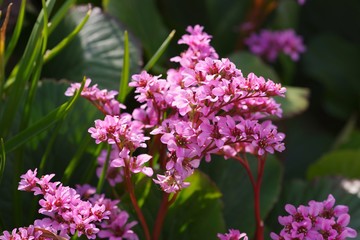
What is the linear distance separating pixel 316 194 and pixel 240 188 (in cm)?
13

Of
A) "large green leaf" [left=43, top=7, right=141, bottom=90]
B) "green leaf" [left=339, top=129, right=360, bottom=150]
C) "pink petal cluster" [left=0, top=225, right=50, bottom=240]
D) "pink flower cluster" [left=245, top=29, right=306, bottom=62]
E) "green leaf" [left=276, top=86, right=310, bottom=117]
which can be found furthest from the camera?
"green leaf" [left=339, top=129, right=360, bottom=150]

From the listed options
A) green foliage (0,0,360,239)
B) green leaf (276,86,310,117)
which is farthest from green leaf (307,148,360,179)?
green leaf (276,86,310,117)

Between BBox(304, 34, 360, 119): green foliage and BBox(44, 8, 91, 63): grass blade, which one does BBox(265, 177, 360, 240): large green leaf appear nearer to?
BBox(44, 8, 91, 63): grass blade

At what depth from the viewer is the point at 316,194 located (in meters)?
1.18

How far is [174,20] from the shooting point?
5.65 ft

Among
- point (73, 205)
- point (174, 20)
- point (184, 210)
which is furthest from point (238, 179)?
point (174, 20)

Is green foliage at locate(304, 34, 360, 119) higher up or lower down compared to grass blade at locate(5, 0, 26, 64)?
lower down

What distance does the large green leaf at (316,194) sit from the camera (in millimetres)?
1144

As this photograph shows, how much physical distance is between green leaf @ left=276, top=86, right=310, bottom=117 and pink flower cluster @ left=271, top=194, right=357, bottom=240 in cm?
60

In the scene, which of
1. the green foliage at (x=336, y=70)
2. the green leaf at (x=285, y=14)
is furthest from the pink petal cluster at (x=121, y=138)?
the green foliage at (x=336, y=70)

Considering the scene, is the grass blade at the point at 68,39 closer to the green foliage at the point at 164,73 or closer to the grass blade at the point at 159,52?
the green foliage at the point at 164,73

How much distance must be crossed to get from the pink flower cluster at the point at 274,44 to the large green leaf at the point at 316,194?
0.40 metres

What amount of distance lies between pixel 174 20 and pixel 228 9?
0.18m

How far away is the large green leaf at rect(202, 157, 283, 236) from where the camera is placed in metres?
1.12
